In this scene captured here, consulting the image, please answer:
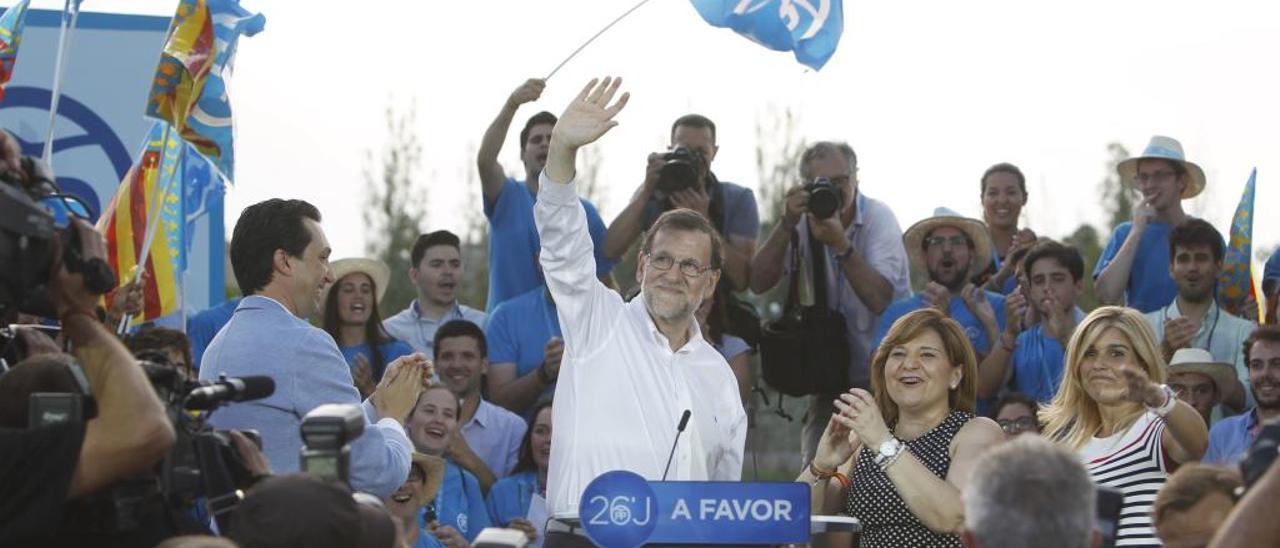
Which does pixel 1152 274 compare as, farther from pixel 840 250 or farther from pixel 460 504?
pixel 460 504

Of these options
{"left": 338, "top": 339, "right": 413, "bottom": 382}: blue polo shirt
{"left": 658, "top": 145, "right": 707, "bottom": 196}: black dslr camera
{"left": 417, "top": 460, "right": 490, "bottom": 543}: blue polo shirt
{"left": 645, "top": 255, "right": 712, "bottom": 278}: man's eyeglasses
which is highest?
{"left": 658, "top": 145, "right": 707, "bottom": 196}: black dslr camera

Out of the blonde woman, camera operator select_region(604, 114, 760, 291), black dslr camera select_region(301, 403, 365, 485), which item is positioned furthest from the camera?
camera operator select_region(604, 114, 760, 291)

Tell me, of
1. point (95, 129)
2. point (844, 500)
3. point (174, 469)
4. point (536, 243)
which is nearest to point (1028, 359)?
point (536, 243)

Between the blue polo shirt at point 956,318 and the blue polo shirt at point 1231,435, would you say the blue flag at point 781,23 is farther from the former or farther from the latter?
the blue polo shirt at point 1231,435

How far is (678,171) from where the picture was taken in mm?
10516

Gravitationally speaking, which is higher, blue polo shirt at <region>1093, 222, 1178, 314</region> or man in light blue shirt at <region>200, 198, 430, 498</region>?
blue polo shirt at <region>1093, 222, 1178, 314</region>

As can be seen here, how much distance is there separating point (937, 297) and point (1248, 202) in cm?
177

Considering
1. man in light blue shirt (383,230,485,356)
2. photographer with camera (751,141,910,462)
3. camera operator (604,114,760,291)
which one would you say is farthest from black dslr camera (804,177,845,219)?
man in light blue shirt (383,230,485,356)

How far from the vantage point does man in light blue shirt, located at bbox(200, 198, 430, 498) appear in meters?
6.50

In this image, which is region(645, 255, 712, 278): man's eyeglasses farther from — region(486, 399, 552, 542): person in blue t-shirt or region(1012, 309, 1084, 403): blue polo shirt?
region(1012, 309, 1084, 403): blue polo shirt

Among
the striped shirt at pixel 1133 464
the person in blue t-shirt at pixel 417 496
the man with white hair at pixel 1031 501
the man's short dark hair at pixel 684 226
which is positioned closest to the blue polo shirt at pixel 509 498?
the person in blue t-shirt at pixel 417 496

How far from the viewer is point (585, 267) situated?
7.27 meters

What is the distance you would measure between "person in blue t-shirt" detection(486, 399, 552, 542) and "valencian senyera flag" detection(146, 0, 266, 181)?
1902 mm

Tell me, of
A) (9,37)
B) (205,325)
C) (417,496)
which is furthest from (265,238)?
(205,325)
